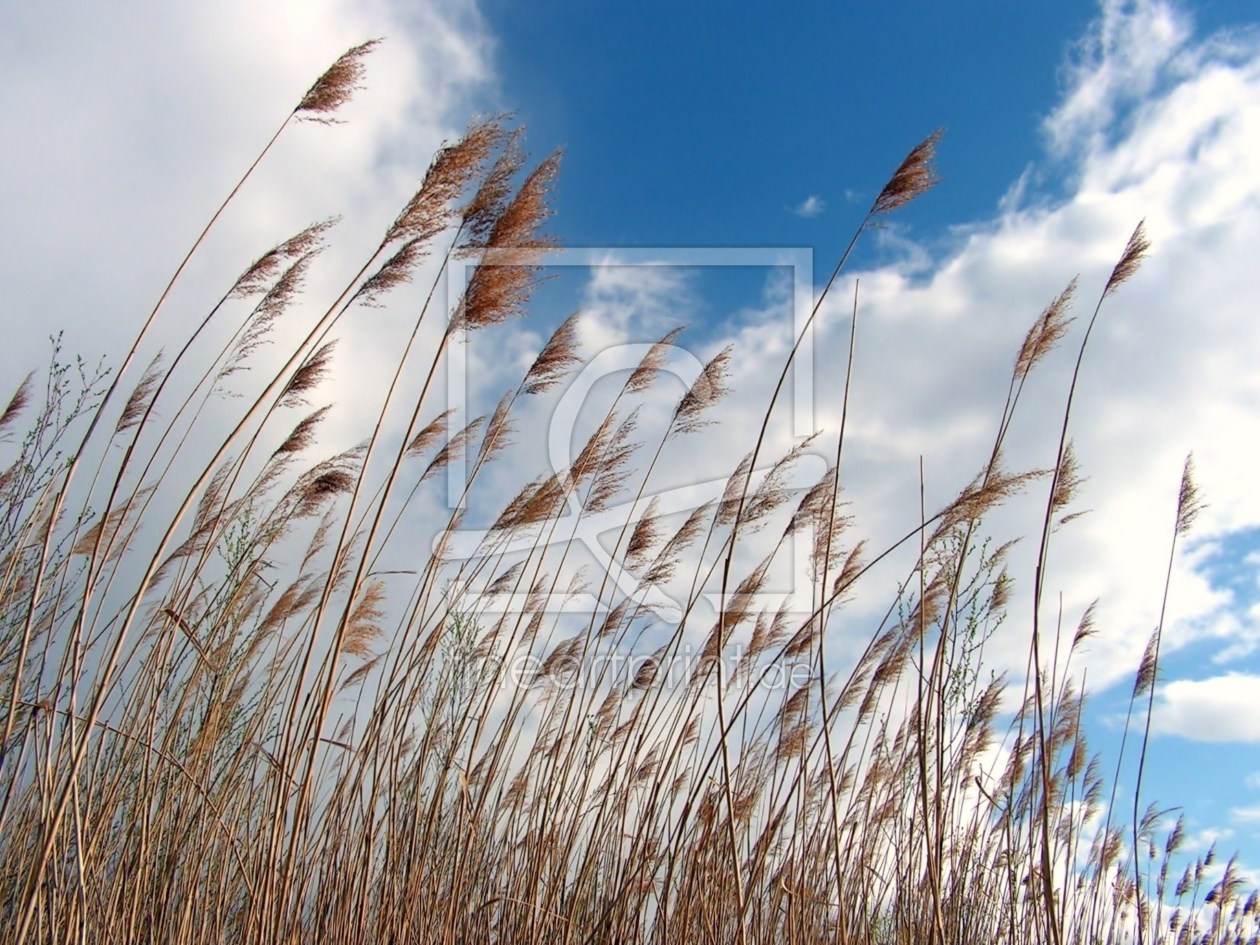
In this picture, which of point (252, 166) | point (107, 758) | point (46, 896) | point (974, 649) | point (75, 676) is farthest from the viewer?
point (974, 649)

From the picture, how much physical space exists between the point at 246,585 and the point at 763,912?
2.19 meters

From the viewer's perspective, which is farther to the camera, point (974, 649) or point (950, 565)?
point (974, 649)

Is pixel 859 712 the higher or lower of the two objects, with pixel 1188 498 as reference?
lower

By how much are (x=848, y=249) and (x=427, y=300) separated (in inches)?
41.8

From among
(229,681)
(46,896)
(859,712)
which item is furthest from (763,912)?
(46,896)

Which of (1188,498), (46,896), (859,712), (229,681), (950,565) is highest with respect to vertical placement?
(1188,498)

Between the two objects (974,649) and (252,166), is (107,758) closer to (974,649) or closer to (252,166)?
(252,166)

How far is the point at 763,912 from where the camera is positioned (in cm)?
356

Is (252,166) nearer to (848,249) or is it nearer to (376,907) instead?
(848,249)

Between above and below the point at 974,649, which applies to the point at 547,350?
above

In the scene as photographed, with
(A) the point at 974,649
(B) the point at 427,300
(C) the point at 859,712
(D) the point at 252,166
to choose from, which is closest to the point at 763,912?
(C) the point at 859,712

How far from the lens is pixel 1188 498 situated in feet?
11.3

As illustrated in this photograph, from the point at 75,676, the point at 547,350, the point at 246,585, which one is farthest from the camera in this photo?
the point at 246,585

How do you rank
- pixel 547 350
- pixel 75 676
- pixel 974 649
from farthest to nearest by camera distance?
1. pixel 974 649
2. pixel 547 350
3. pixel 75 676
